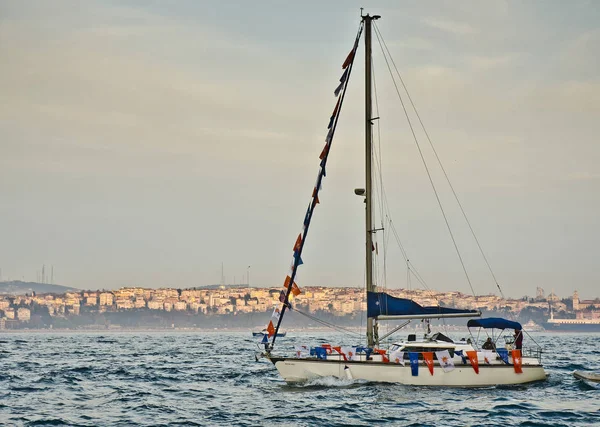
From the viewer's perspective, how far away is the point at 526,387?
111 feet

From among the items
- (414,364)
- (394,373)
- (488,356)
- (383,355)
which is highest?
(383,355)

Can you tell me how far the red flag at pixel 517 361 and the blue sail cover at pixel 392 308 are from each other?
2613 mm

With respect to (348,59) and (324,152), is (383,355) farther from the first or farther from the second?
(348,59)

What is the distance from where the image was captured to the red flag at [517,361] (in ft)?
110

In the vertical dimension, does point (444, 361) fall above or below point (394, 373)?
above

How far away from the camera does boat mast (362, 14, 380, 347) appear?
34.4 m

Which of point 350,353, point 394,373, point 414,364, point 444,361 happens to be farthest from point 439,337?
point 350,353

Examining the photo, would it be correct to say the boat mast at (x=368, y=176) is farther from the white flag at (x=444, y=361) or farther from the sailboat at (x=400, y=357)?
the white flag at (x=444, y=361)

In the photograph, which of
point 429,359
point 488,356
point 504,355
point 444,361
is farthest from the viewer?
point 504,355

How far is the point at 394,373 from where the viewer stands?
3238 centimetres

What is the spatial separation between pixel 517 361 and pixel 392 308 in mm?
5431

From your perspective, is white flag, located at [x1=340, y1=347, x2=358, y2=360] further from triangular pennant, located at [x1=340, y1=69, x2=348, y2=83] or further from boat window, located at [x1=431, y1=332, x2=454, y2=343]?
triangular pennant, located at [x1=340, y1=69, x2=348, y2=83]

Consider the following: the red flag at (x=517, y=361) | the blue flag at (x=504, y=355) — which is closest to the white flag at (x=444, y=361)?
the blue flag at (x=504, y=355)

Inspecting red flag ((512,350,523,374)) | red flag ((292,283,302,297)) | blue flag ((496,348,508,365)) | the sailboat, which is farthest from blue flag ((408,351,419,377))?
red flag ((292,283,302,297))
